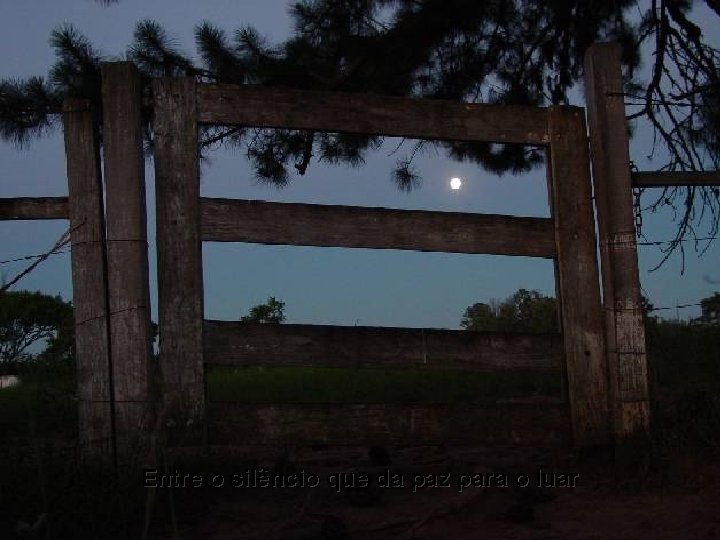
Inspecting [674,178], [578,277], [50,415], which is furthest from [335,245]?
[50,415]

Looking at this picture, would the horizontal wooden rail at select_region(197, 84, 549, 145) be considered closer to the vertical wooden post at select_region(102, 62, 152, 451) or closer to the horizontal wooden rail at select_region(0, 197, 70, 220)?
the vertical wooden post at select_region(102, 62, 152, 451)

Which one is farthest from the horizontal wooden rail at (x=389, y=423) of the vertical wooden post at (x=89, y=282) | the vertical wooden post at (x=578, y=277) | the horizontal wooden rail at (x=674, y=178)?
the horizontal wooden rail at (x=674, y=178)

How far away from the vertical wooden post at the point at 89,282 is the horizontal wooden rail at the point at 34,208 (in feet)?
0.19

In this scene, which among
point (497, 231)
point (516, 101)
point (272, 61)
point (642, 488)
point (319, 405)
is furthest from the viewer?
point (516, 101)

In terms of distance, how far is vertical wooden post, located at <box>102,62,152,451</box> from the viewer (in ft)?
12.2

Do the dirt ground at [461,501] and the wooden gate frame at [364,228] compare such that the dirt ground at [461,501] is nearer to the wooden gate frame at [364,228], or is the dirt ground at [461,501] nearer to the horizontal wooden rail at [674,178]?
the wooden gate frame at [364,228]

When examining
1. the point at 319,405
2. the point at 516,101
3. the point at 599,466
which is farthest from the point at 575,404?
the point at 516,101

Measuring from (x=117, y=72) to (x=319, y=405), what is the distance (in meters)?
2.03

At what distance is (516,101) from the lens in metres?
7.65

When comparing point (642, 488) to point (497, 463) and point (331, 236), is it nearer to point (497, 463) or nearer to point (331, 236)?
point (497, 463)

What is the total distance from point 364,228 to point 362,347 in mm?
643

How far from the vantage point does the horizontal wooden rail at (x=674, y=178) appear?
173 inches

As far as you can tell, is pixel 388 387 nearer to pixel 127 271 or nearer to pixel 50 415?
pixel 50 415

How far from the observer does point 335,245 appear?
157 inches
